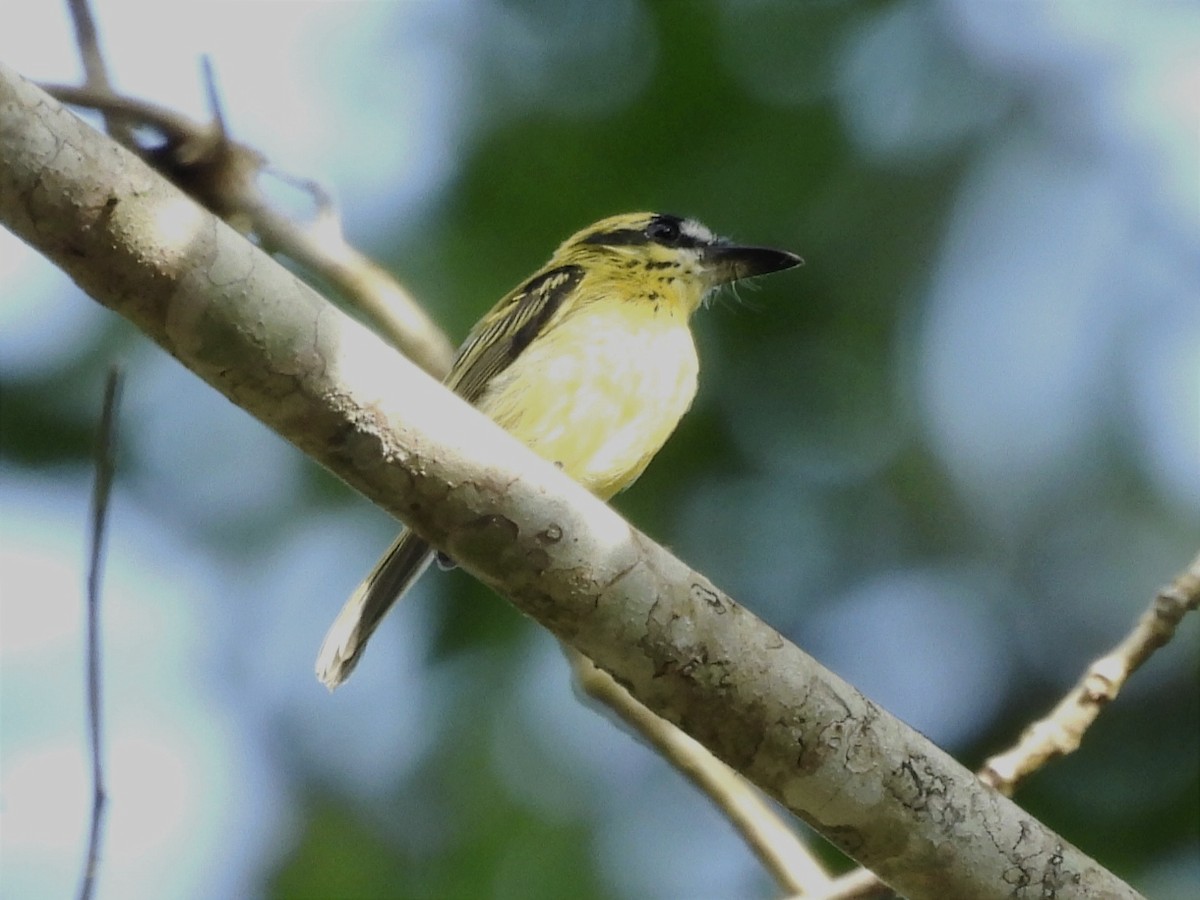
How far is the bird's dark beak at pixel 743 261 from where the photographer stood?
16.7 ft

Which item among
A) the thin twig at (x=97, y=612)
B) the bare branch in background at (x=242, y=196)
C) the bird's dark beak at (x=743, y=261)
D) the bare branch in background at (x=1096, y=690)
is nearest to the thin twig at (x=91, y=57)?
the bare branch in background at (x=242, y=196)

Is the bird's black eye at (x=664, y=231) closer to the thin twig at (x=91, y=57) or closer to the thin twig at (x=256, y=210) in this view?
the thin twig at (x=256, y=210)

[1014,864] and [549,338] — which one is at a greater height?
[1014,864]

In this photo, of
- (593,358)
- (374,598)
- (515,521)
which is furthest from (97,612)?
(593,358)

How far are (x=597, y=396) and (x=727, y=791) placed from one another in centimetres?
108

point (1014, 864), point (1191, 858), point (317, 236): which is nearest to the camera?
point (1014, 864)

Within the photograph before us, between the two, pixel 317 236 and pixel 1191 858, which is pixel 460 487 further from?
pixel 1191 858

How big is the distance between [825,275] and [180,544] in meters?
2.58

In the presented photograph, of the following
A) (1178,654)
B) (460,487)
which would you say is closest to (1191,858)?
(1178,654)

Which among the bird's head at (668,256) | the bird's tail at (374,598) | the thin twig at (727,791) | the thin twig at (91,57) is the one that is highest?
the thin twig at (91,57)

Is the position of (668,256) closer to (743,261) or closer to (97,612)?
(743,261)

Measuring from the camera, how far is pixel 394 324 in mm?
4391

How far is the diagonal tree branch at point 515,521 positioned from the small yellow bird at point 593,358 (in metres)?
1.35

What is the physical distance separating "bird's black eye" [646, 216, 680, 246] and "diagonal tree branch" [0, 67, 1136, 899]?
2344 mm
